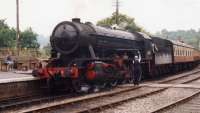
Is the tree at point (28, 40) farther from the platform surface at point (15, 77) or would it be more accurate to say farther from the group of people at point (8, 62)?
the platform surface at point (15, 77)

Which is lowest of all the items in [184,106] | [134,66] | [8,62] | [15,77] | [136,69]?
[184,106]

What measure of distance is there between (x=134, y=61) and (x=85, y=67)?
170 inches

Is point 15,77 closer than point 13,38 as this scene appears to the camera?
Yes

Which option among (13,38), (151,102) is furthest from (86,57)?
(13,38)

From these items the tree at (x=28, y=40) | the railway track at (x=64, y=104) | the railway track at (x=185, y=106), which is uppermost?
the tree at (x=28, y=40)

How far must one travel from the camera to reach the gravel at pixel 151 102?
Answer: 11.8 meters

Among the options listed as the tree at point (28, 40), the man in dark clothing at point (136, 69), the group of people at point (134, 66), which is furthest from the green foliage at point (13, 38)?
the man in dark clothing at point (136, 69)

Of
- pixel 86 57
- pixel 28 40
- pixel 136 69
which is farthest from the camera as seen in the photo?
pixel 28 40

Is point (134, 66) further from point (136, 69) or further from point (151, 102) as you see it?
point (151, 102)

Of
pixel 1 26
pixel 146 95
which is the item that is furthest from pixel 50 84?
pixel 1 26

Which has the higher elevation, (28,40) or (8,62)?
(28,40)

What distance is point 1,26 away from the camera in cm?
5119

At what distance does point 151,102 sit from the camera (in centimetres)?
1355

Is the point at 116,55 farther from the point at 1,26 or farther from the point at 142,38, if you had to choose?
the point at 1,26
